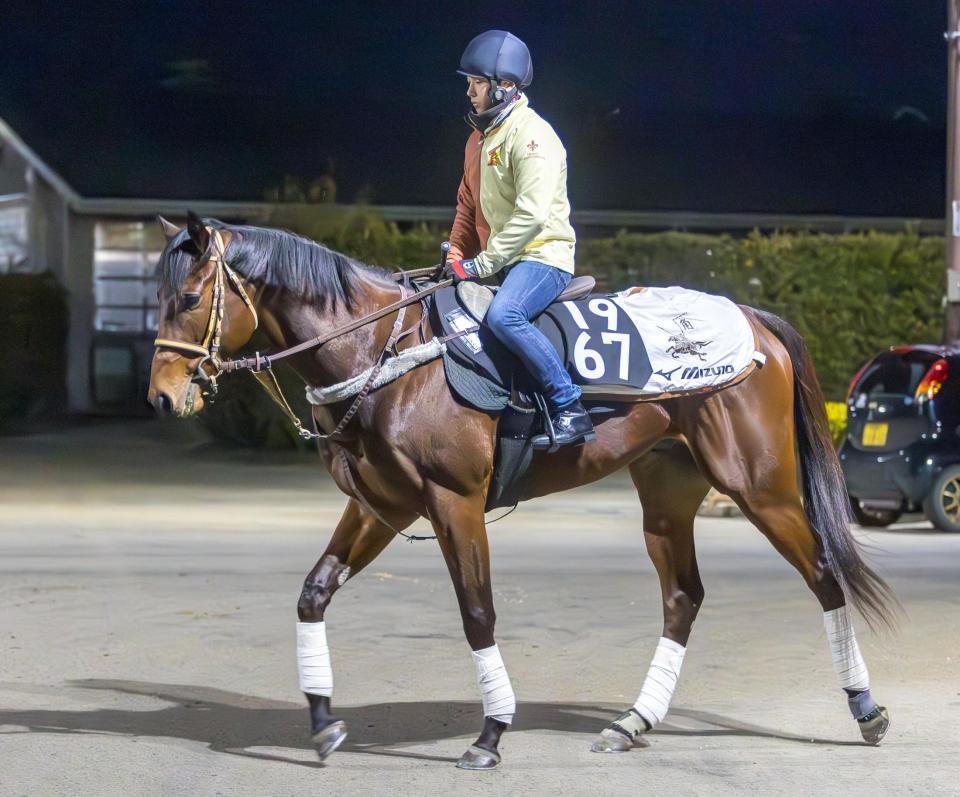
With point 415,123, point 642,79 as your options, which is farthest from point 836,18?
point 415,123

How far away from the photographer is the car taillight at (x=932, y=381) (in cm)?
1370

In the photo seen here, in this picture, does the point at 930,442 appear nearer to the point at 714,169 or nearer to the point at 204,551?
the point at 204,551

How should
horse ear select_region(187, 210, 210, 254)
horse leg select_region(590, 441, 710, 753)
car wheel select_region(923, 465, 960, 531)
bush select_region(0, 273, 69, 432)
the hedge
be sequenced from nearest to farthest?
horse ear select_region(187, 210, 210, 254)
horse leg select_region(590, 441, 710, 753)
car wheel select_region(923, 465, 960, 531)
the hedge
bush select_region(0, 273, 69, 432)

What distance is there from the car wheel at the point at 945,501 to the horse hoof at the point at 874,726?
7588 mm

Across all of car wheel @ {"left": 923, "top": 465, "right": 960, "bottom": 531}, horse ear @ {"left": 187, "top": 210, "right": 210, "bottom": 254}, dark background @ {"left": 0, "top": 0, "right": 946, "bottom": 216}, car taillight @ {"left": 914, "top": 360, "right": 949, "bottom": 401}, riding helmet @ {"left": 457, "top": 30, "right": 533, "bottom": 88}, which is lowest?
car wheel @ {"left": 923, "top": 465, "right": 960, "bottom": 531}

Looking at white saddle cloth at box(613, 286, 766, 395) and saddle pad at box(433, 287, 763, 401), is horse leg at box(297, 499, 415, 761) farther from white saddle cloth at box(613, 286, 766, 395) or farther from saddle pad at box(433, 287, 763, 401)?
white saddle cloth at box(613, 286, 766, 395)

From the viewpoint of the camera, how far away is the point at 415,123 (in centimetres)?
2872

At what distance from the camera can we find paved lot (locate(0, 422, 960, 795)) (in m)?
5.81

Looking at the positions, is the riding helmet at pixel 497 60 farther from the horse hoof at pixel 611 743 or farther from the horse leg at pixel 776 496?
the horse hoof at pixel 611 743

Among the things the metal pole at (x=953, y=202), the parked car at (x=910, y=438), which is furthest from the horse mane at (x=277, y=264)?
the metal pole at (x=953, y=202)

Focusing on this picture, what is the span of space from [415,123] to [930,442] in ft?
55.8

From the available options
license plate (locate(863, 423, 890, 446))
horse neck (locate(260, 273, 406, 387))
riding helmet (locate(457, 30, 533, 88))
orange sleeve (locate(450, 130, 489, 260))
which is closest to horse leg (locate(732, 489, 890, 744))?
orange sleeve (locate(450, 130, 489, 260))

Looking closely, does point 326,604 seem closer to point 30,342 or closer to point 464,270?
point 464,270

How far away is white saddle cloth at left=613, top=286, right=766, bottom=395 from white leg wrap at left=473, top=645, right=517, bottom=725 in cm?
131
